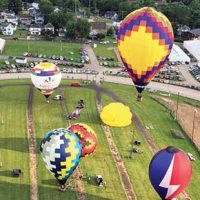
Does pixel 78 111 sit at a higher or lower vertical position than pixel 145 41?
lower

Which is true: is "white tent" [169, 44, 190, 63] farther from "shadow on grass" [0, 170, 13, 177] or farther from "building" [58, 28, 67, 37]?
"shadow on grass" [0, 170, 13, 177]

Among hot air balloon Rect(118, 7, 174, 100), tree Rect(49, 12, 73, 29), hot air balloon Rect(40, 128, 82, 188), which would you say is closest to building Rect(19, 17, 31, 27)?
tree Rect(49, 12, 73, 29)

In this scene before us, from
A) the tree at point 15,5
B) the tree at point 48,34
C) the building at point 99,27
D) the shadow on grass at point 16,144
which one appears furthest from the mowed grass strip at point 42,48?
the shadow on grass at point 16,144

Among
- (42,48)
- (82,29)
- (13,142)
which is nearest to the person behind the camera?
(13,142)

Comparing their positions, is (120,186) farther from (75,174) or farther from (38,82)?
(38,82)

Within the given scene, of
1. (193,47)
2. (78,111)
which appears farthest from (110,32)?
(78,111)

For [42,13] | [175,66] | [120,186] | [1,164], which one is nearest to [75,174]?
[120,186]

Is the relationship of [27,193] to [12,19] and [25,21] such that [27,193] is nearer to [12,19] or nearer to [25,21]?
[12,19]
